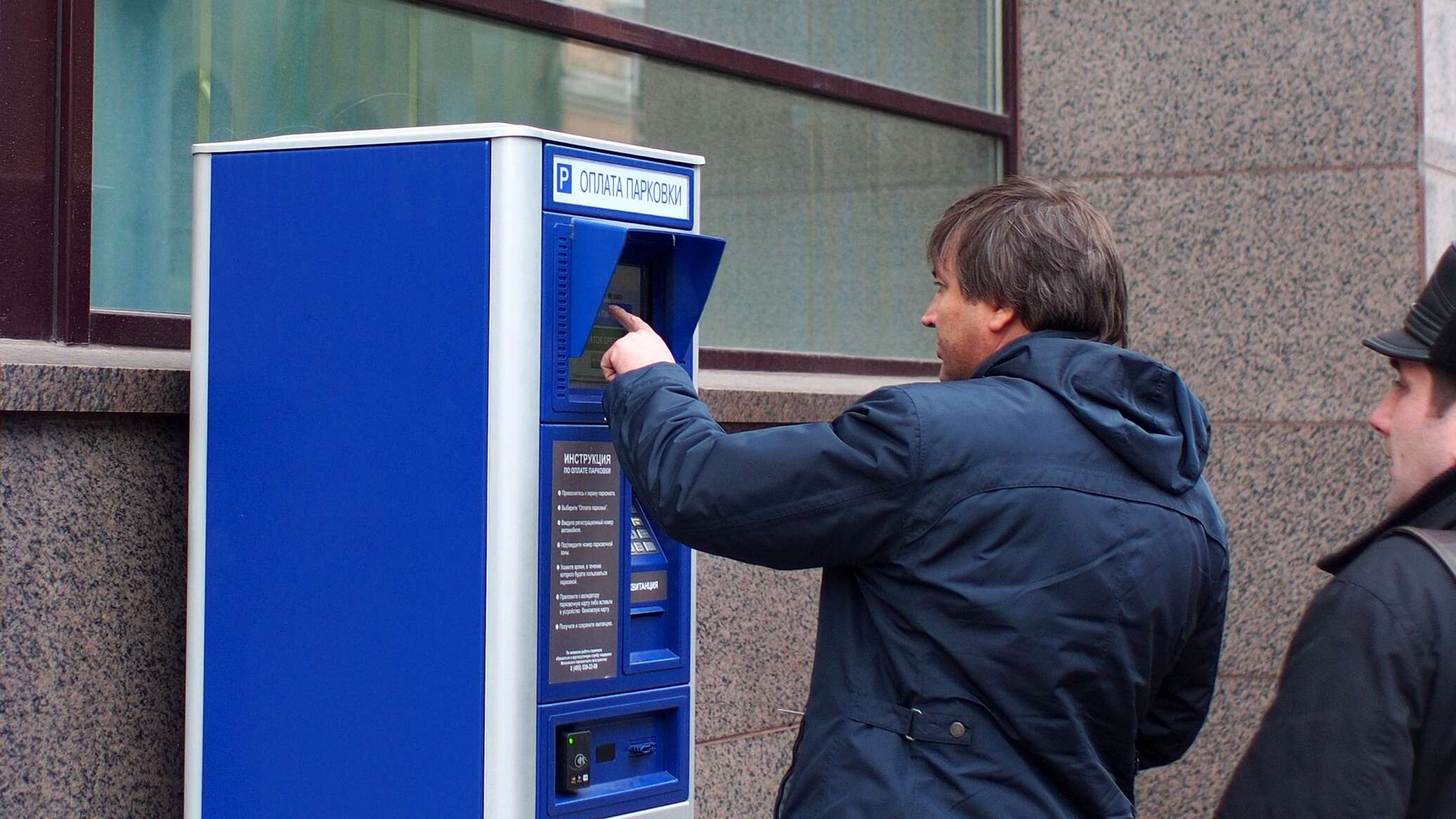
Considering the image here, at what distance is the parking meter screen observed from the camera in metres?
2.60

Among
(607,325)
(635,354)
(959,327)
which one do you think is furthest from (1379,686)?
(607,325)

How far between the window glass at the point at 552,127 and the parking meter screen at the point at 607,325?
3.62 feet

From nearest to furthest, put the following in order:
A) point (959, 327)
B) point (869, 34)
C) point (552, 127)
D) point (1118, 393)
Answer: point (1118, 393)
point (959, 327)
point (552, 127)
point (869, 34)

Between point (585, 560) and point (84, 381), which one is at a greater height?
point (84, 381)

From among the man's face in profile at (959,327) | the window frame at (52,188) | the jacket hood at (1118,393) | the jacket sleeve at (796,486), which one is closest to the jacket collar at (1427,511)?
the jacket hood at (1118,393)

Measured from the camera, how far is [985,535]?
7.24ft

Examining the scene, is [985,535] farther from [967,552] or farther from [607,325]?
[607,325]

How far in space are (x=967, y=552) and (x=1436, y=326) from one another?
2.21 ft

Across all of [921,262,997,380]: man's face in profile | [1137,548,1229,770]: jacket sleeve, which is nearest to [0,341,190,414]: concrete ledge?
[921,262,997,380]: man's face in profile

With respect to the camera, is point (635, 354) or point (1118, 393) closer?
point (1118, 393)

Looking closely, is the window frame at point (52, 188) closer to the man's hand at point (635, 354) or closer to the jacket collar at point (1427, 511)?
the man's hand at point (635, 354)

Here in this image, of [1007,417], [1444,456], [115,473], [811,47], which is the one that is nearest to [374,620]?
[115,473]

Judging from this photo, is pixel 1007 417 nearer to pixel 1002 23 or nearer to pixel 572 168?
pixel 572 168

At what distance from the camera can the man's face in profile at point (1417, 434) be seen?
186 cm
